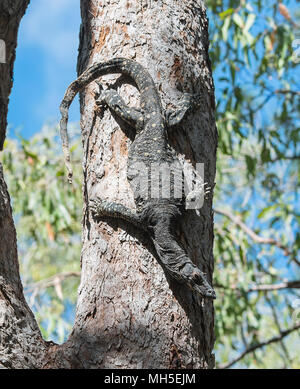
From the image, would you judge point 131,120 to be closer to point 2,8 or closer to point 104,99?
point 104,99

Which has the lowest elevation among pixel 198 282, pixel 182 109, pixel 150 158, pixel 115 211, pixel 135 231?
pixel 198 282

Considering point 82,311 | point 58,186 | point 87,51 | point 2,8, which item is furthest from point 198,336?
point 58,186

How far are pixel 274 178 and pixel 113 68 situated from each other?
6.72 m

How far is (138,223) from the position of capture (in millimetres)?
3109

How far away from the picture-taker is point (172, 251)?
9.80ft

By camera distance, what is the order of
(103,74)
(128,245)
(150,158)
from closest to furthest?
(128,245), (150,158), (103,74)

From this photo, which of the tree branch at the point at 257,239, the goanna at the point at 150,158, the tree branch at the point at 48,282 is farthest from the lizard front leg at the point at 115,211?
the tree branch at the point at 48,282

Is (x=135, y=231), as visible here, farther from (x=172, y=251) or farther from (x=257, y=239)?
(x=257, y=239)

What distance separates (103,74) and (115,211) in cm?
98

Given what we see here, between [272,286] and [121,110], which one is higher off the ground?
[121,110]

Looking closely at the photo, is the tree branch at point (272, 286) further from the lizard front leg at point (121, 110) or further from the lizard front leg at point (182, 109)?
the lizard front leg at point (121, 110)

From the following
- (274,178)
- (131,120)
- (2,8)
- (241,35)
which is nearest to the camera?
(131,120)

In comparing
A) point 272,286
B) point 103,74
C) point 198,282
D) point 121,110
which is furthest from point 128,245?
point 272,286

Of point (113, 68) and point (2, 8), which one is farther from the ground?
point (2, 8)
